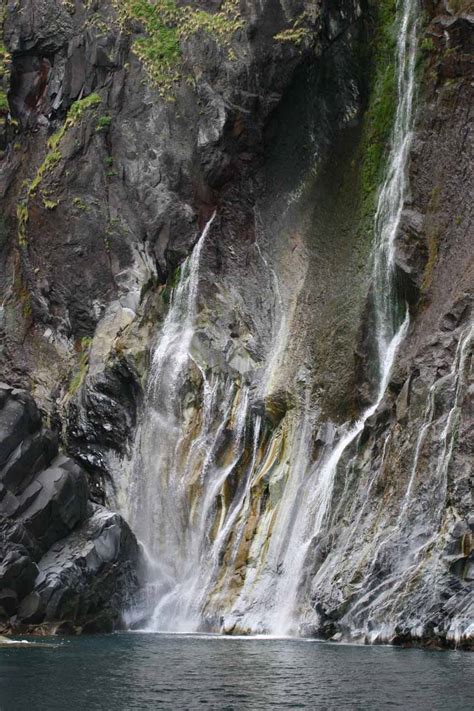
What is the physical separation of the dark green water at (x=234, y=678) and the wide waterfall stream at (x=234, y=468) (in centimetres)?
582

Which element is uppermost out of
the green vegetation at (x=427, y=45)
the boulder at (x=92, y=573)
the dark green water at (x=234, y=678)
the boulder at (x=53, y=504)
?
the green vegetation at (x=427, y=45)

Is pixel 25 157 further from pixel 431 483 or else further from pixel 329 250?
pixel 431 483

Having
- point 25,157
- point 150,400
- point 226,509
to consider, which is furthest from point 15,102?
point 226,509

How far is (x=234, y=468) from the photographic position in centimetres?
3609

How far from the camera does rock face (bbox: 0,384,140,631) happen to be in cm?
3120

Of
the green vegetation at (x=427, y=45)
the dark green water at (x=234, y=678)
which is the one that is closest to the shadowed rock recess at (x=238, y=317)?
the green vegetation at (x=427, y=45)

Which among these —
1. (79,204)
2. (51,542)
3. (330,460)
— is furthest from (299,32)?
(51,542)

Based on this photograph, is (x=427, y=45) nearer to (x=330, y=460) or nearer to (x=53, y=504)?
(x=330, y=460)

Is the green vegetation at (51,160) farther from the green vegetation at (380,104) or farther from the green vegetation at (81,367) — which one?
the green vegetation at (380,104)

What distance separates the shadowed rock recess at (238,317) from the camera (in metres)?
29.7

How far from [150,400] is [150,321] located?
11.5 feet

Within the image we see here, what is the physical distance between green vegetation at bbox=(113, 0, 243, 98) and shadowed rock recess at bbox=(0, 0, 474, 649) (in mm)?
98

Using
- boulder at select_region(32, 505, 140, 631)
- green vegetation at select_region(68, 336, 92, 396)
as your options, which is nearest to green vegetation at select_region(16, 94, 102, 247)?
green vegetation at select_region(68, 336, 92, 396)

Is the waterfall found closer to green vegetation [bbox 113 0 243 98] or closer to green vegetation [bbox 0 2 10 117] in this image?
green vegetation [bbox 113 0 243 98]
